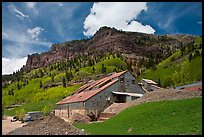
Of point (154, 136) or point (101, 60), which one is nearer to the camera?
point (154, 136)

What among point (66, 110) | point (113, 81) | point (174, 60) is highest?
point (174, 60)

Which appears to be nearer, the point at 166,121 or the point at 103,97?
the point at 166,121

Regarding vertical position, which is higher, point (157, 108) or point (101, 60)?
point (101, 60)

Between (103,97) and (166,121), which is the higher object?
(103,97)

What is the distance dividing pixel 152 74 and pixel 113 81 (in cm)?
6482

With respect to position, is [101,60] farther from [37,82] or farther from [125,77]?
[125,77]

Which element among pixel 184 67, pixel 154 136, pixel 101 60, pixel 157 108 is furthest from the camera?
pixel 101 60

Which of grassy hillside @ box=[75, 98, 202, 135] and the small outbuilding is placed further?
the small outbuilding

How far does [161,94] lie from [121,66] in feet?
368

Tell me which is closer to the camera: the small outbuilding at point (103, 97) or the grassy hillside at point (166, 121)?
the grassy hillside at point (166, 121)

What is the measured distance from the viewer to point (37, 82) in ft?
443

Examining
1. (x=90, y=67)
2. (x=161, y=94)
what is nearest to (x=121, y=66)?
(x=90, y=67)

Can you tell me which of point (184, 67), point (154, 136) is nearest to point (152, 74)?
point (184, 67)

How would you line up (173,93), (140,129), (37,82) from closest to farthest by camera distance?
(140,129), (173,93), (37,82)
